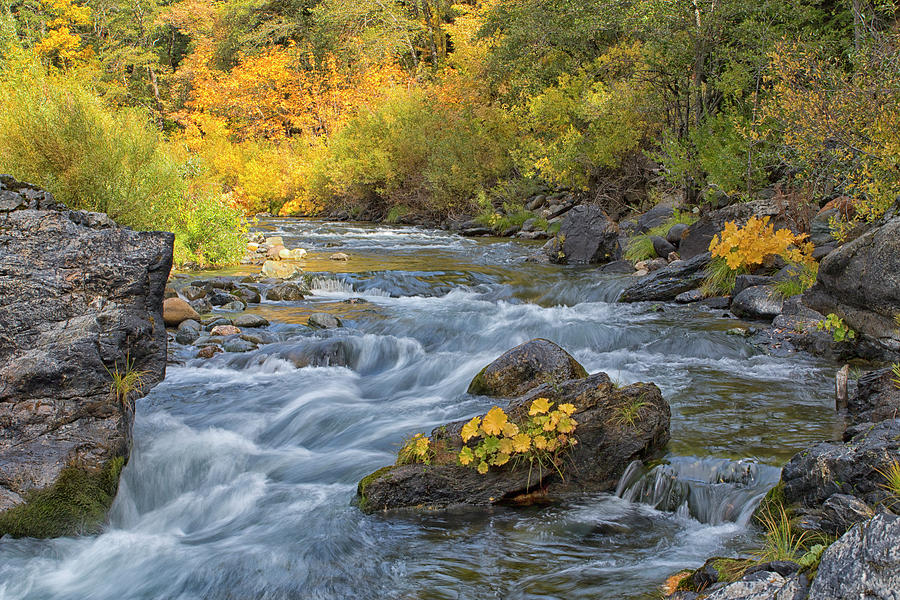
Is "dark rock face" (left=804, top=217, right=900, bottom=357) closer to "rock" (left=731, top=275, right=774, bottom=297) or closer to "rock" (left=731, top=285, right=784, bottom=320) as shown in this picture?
"rock" (left=731, top=285, right=784, bottom=320)

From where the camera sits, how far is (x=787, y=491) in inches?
162

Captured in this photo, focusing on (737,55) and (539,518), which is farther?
(737,55)

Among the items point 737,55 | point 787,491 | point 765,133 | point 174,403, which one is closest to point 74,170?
point 174,403

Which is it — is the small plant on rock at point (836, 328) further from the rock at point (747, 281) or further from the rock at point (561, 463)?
the rock at point (561, 463)

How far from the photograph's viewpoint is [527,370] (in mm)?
6793

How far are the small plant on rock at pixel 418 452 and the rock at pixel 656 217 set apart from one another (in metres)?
11.4

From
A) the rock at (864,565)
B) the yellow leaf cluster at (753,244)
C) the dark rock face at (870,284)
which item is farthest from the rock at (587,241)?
the rock at (864,565)

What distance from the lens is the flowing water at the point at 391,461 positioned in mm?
4199

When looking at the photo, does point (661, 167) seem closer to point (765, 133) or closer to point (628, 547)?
point (765, 133)

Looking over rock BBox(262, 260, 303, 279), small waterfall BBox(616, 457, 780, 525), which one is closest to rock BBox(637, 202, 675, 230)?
rock BBox(262, 260, 303, 279)

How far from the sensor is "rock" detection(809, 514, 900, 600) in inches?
77.8

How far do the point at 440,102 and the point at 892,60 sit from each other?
17609mm

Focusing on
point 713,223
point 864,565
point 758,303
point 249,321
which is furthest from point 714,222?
point 864,565

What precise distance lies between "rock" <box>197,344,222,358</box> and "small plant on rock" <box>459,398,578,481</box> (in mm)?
4677
